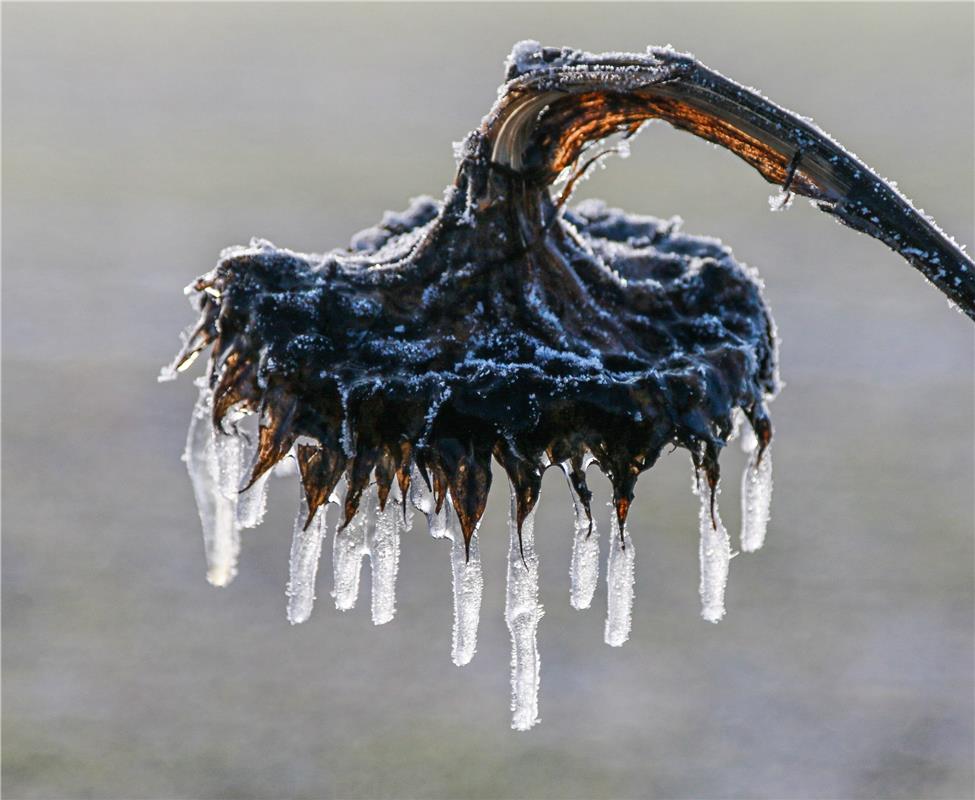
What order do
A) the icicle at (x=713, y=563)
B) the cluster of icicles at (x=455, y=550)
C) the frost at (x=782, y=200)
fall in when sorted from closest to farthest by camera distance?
the frost at (x=782, y=200) < the cluster of icicles at (x=455, y=550) < the icicle at (x=713, y=563)

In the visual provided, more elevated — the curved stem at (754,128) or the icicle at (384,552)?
the curved stem at (754,128)

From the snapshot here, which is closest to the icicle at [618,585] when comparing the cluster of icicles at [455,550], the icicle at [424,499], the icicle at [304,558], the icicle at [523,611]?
A: the cluster of icicles at [455,550]

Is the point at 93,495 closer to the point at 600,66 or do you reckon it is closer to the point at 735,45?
the point at 600,66

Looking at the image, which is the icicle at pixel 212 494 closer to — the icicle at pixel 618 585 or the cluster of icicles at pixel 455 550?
the cluster of icicles at pixel 455 550

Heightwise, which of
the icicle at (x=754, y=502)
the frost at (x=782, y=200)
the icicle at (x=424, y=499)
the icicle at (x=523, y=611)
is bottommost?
the icicle at (x=424, y=499)

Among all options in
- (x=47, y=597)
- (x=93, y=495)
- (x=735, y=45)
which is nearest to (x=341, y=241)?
(x=93, y=495)

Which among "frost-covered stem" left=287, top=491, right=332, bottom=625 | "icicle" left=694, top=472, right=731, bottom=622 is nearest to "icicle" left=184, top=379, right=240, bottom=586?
"frost-covered stem" left=287, top=491, right=332, bottom=625

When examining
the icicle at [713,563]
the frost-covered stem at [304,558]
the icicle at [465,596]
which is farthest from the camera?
the icicle at [713,563]
